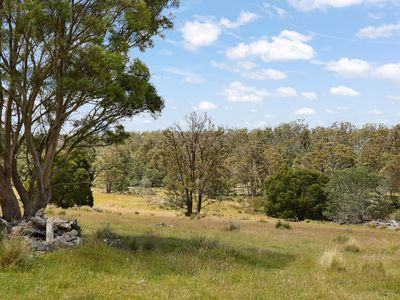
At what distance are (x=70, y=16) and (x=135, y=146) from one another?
136 meters

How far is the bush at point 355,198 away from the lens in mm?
56500

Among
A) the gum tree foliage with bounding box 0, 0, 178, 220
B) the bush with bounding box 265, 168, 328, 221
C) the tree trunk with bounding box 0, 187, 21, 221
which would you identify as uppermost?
the gum tree foliage with bounding box 0, 0, 178, 220

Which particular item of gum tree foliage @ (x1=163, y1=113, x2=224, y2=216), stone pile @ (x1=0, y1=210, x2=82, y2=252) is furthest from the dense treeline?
stone pile @ (x1=0, y1=210, x2=82, y2=252)

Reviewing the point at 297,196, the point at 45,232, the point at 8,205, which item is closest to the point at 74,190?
the point at 297,196

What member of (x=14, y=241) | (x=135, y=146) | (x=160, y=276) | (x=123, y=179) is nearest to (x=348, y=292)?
(x=160, y=276)

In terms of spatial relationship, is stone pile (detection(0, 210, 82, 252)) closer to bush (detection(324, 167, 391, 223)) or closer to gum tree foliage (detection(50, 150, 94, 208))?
gum tree foliage (detection(50, 150, 94, 208))

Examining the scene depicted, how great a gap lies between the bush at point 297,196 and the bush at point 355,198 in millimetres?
2665

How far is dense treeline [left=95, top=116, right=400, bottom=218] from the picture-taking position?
47812 millimetres

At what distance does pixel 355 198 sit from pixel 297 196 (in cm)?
808

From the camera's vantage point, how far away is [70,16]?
1445cm

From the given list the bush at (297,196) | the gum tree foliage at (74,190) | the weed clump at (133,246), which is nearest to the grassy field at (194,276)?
the weed clump at (133,246)

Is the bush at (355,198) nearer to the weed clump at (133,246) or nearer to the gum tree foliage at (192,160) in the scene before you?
the gum tree foliage at (192,160)

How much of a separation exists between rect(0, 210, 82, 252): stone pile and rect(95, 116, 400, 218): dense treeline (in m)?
29.3

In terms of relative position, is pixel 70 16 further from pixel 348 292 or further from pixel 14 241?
pixel 348 292
